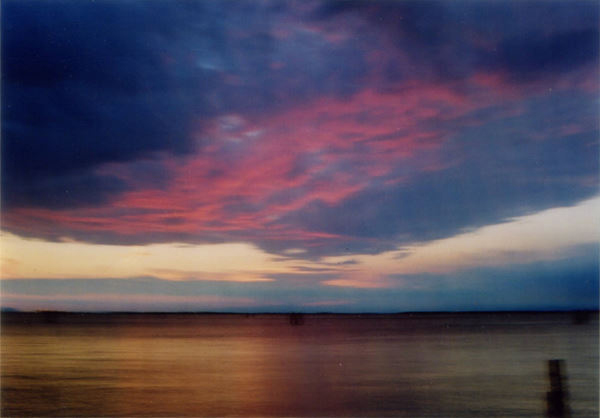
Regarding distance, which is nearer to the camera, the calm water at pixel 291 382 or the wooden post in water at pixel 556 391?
the wooden post in water at pixel 556 391

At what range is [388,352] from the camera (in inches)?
1224

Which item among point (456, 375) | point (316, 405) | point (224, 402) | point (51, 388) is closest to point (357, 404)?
point (316, 405)

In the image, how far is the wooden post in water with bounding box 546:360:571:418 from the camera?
544 inches

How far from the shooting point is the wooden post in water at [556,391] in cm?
1381

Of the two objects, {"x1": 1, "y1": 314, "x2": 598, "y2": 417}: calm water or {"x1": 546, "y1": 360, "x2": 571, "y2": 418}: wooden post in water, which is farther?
{"x1": 1, "y1": 314, "x2": 598, "y2": 417}: calm water

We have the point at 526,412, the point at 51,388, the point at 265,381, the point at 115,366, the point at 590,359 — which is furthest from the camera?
the point at 590,359

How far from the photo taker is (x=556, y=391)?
14.0m

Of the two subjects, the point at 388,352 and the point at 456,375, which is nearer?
the point at 456,375

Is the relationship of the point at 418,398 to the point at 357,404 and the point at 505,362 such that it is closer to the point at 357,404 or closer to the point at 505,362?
the point at 357,404

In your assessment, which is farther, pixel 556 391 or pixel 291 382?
pixel 291 382

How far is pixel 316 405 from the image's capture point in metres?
16.3

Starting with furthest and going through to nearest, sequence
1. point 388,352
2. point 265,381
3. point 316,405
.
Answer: point 388,352, point 265,381, point 316,405

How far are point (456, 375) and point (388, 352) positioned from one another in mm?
9624

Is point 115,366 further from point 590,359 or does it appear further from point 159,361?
point 590,359
